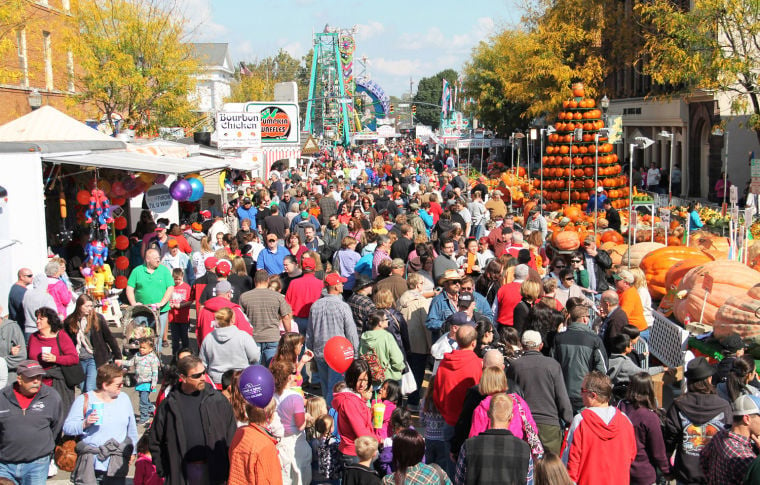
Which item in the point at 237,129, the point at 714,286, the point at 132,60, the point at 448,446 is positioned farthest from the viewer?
the point at 132,60

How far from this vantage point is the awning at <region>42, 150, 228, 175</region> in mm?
13770

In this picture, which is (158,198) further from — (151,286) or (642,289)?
(642,289)

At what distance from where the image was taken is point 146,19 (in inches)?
1276

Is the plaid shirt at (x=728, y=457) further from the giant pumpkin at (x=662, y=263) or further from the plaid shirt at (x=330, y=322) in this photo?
the giant pumpkin at (x=662, y=263)

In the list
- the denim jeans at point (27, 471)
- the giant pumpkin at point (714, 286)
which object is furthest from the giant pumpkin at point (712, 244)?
the denim jeans at point (27, 471)

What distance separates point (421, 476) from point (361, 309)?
13.1 ft

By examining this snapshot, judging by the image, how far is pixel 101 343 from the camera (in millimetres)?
8805

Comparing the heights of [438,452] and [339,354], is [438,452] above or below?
below

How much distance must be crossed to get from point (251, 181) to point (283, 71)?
114m

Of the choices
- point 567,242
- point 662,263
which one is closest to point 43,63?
point 567,242

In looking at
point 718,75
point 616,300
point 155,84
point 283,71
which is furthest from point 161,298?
point 283,71

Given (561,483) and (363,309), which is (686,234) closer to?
(363,309)

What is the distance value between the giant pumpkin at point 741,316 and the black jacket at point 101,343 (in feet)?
21.2

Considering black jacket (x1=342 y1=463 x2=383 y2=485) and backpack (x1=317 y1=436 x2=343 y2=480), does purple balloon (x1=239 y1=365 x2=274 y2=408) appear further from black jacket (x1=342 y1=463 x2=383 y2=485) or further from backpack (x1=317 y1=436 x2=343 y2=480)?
backpack (x1=317 y1=436 x2=343 y2=480)
